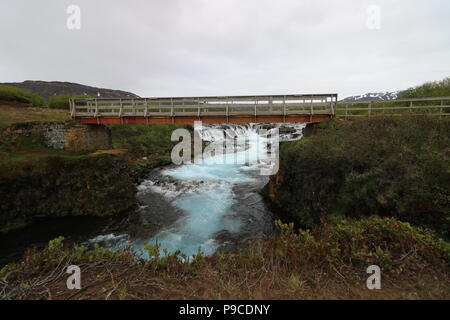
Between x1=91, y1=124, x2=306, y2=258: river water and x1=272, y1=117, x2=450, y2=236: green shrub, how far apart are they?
2968mm

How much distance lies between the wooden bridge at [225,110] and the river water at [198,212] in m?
5.87

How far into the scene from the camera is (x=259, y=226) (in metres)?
10.4

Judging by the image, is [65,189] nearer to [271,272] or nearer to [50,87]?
[271,272]

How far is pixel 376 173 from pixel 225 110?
872 cm

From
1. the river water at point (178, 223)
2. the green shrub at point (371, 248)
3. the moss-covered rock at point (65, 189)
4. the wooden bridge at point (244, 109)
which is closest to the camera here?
the green shrub at point (371, 248)

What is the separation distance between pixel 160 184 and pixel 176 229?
759cm

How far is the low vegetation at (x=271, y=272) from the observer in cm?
304

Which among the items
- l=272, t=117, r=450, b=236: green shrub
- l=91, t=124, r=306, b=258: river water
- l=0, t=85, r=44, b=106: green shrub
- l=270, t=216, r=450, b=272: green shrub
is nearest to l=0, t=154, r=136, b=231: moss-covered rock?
l=91, t=124, r=306, b=258: river water

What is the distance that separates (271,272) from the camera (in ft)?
11.6

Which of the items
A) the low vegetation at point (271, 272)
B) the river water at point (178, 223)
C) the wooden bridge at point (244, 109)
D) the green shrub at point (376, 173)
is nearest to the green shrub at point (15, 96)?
the wooden bridge at point (244, 109)

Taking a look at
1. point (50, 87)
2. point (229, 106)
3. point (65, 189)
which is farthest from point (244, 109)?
point (50, 87)

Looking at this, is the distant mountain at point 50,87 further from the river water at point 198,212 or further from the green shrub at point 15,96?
the river water at point 198,212

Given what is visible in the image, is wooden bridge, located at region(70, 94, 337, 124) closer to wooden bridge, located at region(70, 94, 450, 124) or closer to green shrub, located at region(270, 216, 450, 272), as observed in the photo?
wooden bridge, located at region(70, 94, 450, 124)

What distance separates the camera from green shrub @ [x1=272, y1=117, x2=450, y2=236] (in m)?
5.90
